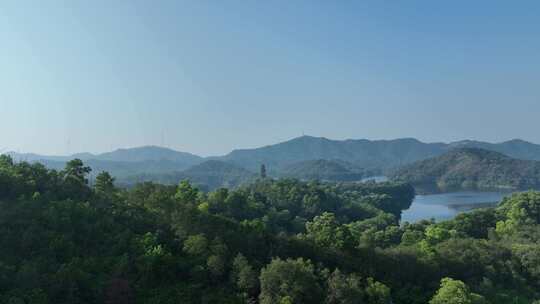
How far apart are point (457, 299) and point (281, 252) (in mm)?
7985

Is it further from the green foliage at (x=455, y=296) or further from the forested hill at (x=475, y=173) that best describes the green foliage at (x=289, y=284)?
the forested hill at (x=475, y=173)

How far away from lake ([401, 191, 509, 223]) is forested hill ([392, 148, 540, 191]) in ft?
51.8

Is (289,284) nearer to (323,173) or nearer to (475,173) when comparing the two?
(475,173)

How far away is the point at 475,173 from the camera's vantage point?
120812mm

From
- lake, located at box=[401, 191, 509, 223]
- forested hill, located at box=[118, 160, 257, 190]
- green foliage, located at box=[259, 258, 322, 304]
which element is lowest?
lake, located at box=[401, 191, 509, 223]

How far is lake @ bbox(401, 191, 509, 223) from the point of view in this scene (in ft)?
218

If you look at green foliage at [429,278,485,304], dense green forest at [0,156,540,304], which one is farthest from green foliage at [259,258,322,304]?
green foliage at [429,278,485,304]

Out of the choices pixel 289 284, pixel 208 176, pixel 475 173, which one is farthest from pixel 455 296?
pixel 208 176

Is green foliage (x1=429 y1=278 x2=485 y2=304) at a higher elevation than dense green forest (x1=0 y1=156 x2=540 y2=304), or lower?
lower

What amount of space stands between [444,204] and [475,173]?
154 feet

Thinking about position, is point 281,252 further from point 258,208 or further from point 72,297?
point 258,208

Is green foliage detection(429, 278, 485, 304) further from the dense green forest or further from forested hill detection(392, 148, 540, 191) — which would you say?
forested hill detection(392, 148, 540, 191)

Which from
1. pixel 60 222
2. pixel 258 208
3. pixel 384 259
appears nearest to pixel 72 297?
pixel 60 222

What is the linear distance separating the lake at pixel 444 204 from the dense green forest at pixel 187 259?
38.5 m
